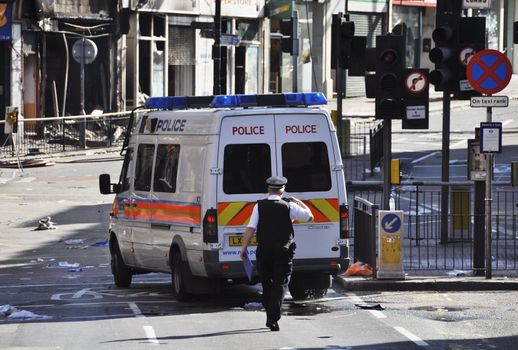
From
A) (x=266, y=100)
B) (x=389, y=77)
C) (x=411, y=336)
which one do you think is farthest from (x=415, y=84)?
(x=411, y=336)

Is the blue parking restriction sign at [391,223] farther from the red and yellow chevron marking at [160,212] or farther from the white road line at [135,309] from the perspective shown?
the white road line at [135,309]

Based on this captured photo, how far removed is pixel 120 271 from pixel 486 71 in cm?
575

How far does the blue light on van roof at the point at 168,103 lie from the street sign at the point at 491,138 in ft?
13.1

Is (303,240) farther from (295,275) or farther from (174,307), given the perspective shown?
(174,307)

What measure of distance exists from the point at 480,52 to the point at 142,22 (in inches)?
1081

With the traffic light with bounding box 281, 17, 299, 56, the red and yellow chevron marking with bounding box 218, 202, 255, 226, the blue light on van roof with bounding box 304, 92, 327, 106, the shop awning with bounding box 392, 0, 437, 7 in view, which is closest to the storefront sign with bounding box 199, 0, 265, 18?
the shop awning with bounding box 392, 0, 437, 7

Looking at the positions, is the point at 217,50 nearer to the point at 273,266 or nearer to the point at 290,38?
the point at 290,38

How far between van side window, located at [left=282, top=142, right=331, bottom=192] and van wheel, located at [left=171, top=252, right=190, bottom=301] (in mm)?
1625

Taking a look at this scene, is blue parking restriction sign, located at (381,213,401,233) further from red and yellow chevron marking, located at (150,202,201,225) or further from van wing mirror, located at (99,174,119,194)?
van wing mirror, located at (99,174,119,194)

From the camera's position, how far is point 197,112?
1554 centimetres

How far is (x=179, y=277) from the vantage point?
1551cm

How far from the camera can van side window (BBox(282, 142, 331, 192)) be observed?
1520 centimetres

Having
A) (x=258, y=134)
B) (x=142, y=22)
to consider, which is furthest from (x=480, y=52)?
(x=142, y=22)

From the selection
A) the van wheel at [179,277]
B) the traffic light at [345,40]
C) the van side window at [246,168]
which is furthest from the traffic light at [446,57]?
the van wheel at [179,277]
